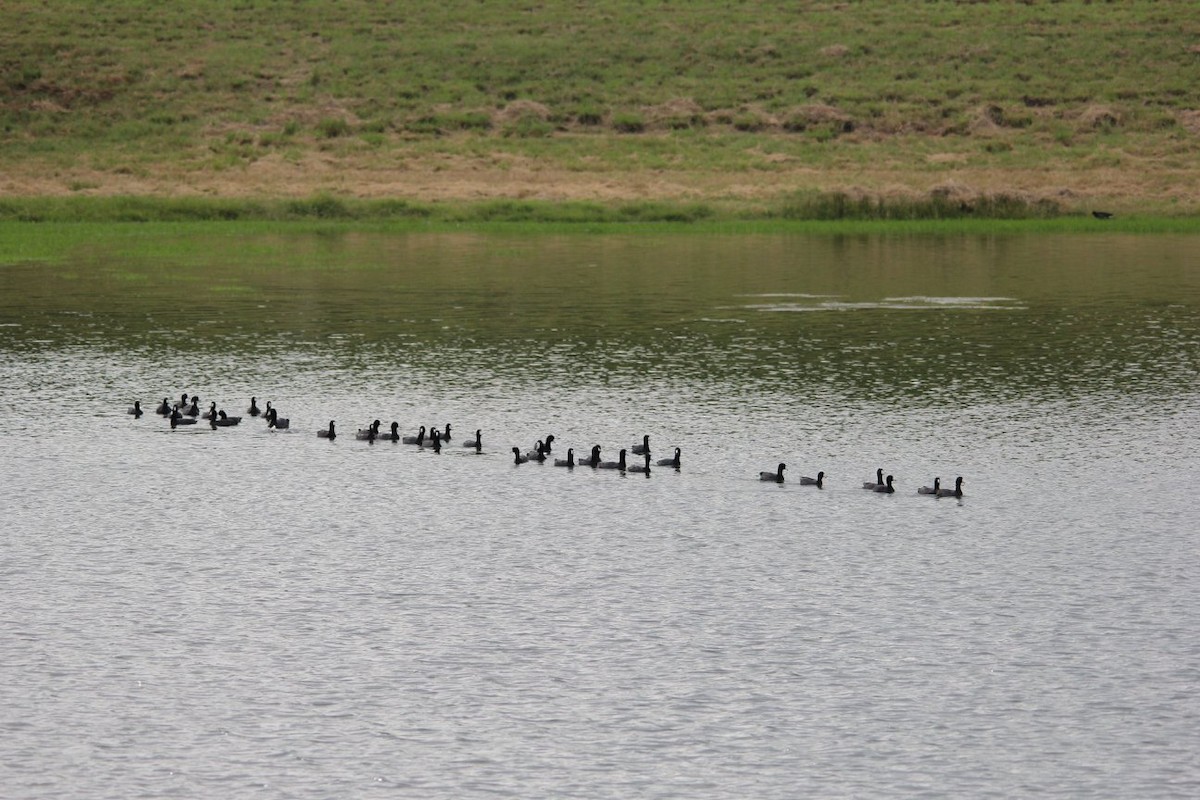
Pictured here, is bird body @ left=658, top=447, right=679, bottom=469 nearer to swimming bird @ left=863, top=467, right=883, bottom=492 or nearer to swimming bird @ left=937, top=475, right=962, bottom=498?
swimming bird @ left=863, top=467, right=883, bottom=492

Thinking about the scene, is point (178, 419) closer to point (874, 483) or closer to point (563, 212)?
point (874, 483)

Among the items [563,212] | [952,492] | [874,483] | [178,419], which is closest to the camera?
[952,492]

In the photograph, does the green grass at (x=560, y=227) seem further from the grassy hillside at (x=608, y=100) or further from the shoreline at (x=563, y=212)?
the grassy hillside at (x=608, y=100)

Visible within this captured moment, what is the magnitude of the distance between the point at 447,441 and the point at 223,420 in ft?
13.7

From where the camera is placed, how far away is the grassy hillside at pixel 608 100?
8412 centimetres

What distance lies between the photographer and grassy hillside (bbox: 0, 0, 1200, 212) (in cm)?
8412

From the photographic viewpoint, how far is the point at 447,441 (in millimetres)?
28906

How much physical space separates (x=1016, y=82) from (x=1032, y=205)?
22.5m

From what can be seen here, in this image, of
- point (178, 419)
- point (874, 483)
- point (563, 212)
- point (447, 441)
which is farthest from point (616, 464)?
point (563, 212)

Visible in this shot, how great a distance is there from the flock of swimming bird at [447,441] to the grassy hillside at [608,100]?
5058 cm

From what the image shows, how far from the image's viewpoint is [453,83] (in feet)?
332

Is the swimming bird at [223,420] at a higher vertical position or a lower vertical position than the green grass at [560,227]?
lower

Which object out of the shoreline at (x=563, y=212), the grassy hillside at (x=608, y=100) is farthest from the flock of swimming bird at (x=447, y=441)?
the grassy hillside at (x=608, y=100)

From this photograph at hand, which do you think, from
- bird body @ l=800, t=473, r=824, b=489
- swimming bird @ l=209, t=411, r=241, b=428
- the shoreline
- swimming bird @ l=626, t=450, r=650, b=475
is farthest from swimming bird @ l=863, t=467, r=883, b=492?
the shoreline
